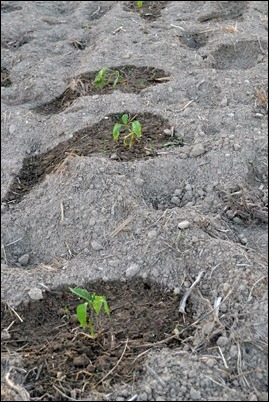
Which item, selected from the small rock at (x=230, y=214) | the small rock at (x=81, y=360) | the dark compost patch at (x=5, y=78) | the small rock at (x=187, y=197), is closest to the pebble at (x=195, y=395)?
Answer: the small rock at (x=81, y=360)

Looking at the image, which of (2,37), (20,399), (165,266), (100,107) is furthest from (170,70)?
(20,399)

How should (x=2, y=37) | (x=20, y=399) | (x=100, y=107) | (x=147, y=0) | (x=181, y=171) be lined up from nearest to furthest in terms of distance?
(x=20, y=399)
(x=181, y=171)
(x=100, y=107)
(x=2, y=37)
(x=147, y=0)

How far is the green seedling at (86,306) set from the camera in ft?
6.93

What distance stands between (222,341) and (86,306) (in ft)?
1.52

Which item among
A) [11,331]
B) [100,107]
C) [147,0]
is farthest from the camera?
[147,0]

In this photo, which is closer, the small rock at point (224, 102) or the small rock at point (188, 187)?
the small rock at point (188, 187)

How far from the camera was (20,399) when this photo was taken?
6.29ft

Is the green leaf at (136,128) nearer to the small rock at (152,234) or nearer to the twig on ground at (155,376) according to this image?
the small rock at (152,234)

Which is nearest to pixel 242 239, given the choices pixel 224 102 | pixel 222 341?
pixel 222 341

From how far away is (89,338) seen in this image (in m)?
2.18

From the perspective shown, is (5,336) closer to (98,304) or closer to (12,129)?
(98,304)

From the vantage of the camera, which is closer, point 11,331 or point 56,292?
point 11,331

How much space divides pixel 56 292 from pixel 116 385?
52cm

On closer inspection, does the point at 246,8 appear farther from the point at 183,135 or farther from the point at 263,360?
the point at 263,360
